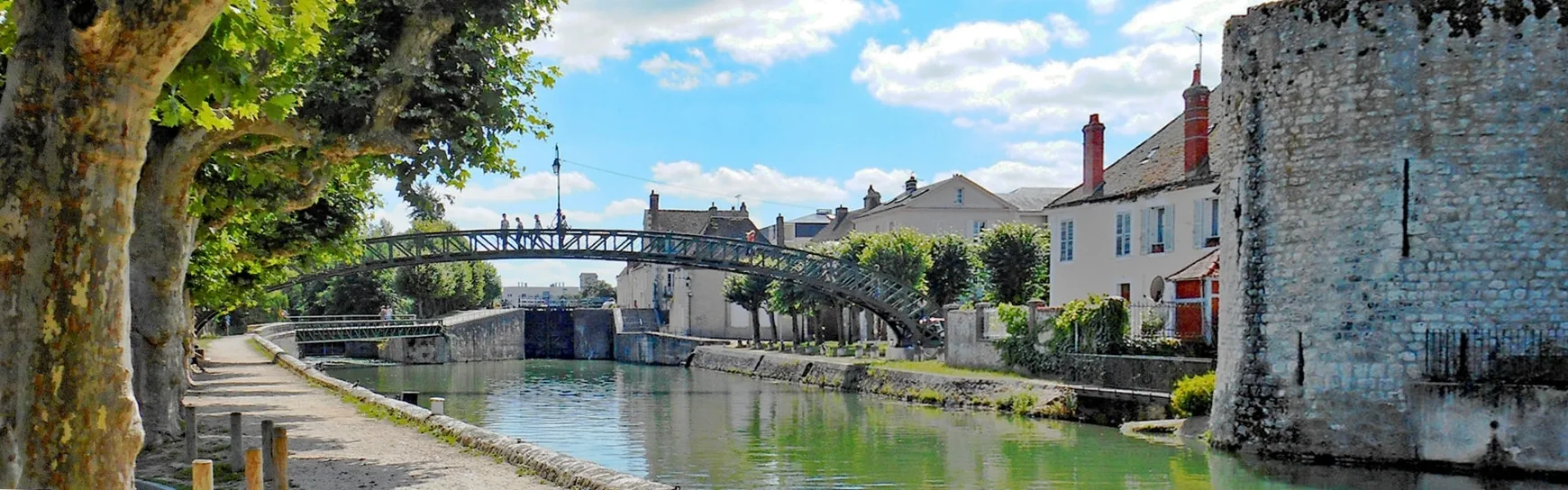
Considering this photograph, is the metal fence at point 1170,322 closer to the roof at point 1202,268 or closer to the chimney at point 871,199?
the roof at point 1202,268

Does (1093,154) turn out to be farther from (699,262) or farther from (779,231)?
(779,231)

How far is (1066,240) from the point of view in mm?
33969

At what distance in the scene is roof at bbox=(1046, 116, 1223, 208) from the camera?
94.4 ft

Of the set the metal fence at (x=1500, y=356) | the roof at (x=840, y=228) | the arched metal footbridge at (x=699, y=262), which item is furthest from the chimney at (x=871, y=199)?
the metal fence at (x=1500, y=356)

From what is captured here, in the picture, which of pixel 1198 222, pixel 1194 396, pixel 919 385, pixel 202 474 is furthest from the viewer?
pixel 919 385

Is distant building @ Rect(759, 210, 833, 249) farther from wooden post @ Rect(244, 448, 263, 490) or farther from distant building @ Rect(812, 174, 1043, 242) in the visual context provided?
wooden post @ Rect(244, 448, 263, 490)

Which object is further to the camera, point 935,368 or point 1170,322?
point 935,368

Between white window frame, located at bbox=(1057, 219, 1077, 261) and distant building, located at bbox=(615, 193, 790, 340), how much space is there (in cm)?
2031

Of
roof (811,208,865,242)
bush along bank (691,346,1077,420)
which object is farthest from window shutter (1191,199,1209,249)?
roof (811,208,865,242)

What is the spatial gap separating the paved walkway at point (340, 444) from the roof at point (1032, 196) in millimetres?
40869

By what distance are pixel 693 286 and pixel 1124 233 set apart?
34.0 m

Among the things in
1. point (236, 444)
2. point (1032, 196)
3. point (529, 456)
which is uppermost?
point (1032, 196)

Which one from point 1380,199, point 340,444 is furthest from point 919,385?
point 340,444

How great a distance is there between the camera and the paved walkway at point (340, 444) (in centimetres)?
1204
